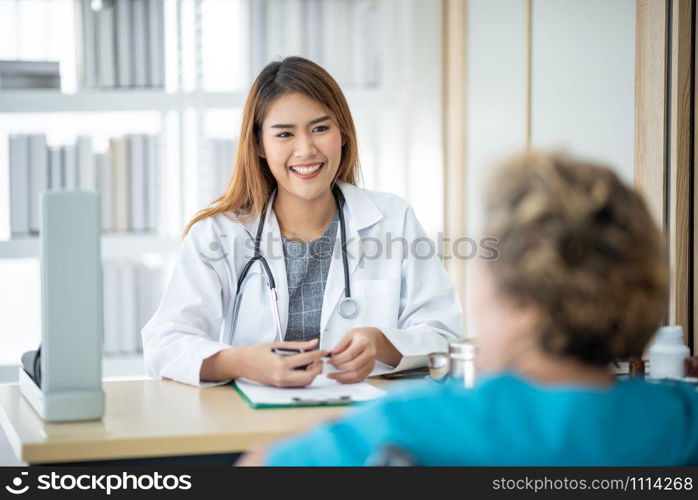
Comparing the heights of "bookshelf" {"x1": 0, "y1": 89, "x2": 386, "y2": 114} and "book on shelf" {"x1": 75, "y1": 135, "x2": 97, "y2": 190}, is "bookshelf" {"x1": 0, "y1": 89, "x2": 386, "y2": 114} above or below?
above

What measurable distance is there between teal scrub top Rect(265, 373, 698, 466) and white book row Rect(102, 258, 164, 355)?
9.28ft

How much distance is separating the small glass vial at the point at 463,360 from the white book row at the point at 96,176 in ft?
7.20

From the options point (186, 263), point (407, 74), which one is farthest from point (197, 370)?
point (407, 74)

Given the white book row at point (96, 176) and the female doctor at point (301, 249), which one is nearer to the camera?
the female doctor at point (301, 249)

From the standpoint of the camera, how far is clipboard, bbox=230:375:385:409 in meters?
1.61

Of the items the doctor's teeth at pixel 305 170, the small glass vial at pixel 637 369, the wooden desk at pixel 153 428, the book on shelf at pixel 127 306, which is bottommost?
the book on shelf at pixel 127 306

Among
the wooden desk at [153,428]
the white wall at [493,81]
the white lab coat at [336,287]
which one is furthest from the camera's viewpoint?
the white wall at [493,81]

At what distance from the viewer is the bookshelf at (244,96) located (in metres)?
3.56

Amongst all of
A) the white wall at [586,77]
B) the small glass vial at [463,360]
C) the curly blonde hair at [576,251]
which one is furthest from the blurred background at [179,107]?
the curly blonde hair at [576,251]

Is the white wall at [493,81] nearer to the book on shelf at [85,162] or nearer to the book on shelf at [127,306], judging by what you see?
the book on shelf at [127,306]

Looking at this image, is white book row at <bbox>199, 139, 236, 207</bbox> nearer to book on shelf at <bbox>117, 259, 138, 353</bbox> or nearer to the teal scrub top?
book on shelf at <bbox>117, 259, 138, 353</bbox>

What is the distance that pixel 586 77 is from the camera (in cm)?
268

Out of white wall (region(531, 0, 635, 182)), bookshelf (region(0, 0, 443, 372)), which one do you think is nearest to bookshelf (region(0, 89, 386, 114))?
bookshelf (region(0, 0, 443, 372))

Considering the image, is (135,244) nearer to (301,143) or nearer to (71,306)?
(301,143)
